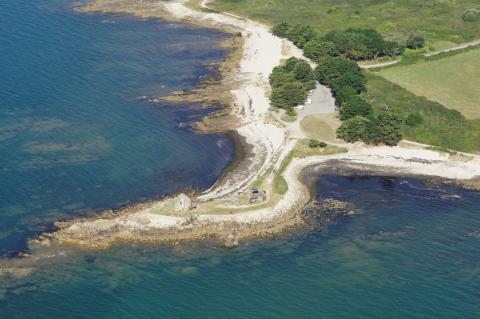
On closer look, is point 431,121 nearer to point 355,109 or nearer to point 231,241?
point 355,109

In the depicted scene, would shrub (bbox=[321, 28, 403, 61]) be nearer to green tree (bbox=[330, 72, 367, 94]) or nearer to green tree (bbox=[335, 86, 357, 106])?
green tree (bbox=[330, 72, 367, 94])

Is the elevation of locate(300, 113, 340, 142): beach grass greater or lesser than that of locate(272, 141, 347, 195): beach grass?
greater

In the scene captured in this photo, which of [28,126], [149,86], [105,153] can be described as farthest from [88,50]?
[105,153]

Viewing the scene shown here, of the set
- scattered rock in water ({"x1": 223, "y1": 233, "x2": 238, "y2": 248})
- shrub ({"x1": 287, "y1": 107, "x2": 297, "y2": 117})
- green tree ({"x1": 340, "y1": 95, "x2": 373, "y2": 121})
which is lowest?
scattered rock in water ({"x1": 223, "y1": 233, "x2": 238, "y2": 248})

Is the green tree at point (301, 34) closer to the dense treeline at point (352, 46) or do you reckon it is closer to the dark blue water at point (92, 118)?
the dense treeline at point (352, 46)

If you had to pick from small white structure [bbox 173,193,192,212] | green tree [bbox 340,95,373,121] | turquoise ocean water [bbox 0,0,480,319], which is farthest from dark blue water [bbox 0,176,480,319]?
green tree [bbox 340,95,373,121]

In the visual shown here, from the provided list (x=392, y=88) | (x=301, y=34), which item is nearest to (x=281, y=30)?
(x=301, y=34)
